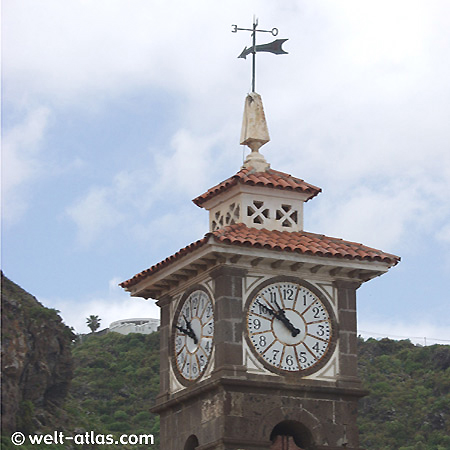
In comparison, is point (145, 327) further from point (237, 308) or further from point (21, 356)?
point (237, 308)

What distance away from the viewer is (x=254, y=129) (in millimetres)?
31375

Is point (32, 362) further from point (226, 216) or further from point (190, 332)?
point (190, 332)

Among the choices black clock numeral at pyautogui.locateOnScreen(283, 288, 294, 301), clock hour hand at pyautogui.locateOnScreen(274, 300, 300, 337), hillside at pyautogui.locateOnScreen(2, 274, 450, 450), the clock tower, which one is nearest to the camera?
the clock tower

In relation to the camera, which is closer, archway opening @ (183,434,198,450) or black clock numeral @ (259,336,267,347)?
black clock numeral @ (259,336,267,347)

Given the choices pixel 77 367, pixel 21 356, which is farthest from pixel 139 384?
pixel 77 367

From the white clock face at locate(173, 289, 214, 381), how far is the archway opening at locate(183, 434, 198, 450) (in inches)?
43.3

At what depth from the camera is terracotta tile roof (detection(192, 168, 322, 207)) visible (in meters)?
30.1

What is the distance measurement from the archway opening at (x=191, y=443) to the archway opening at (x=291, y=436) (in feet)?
4.85

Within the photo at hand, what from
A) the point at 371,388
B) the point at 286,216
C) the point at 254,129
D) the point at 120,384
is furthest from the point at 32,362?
the point at 286,216

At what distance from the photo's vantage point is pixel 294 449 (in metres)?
28.7

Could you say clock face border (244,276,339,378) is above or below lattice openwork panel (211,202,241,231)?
below

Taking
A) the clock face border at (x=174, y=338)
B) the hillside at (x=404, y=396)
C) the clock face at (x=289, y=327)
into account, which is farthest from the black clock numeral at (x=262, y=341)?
the hillside at (x=404, y=396)

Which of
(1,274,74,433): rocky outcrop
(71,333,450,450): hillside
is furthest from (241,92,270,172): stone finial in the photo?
(1,274,74,433): rocky outcrop

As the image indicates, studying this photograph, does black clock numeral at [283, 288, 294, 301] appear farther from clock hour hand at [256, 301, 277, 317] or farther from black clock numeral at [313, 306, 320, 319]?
black clock numeral at [313, 306, 320, 319]
